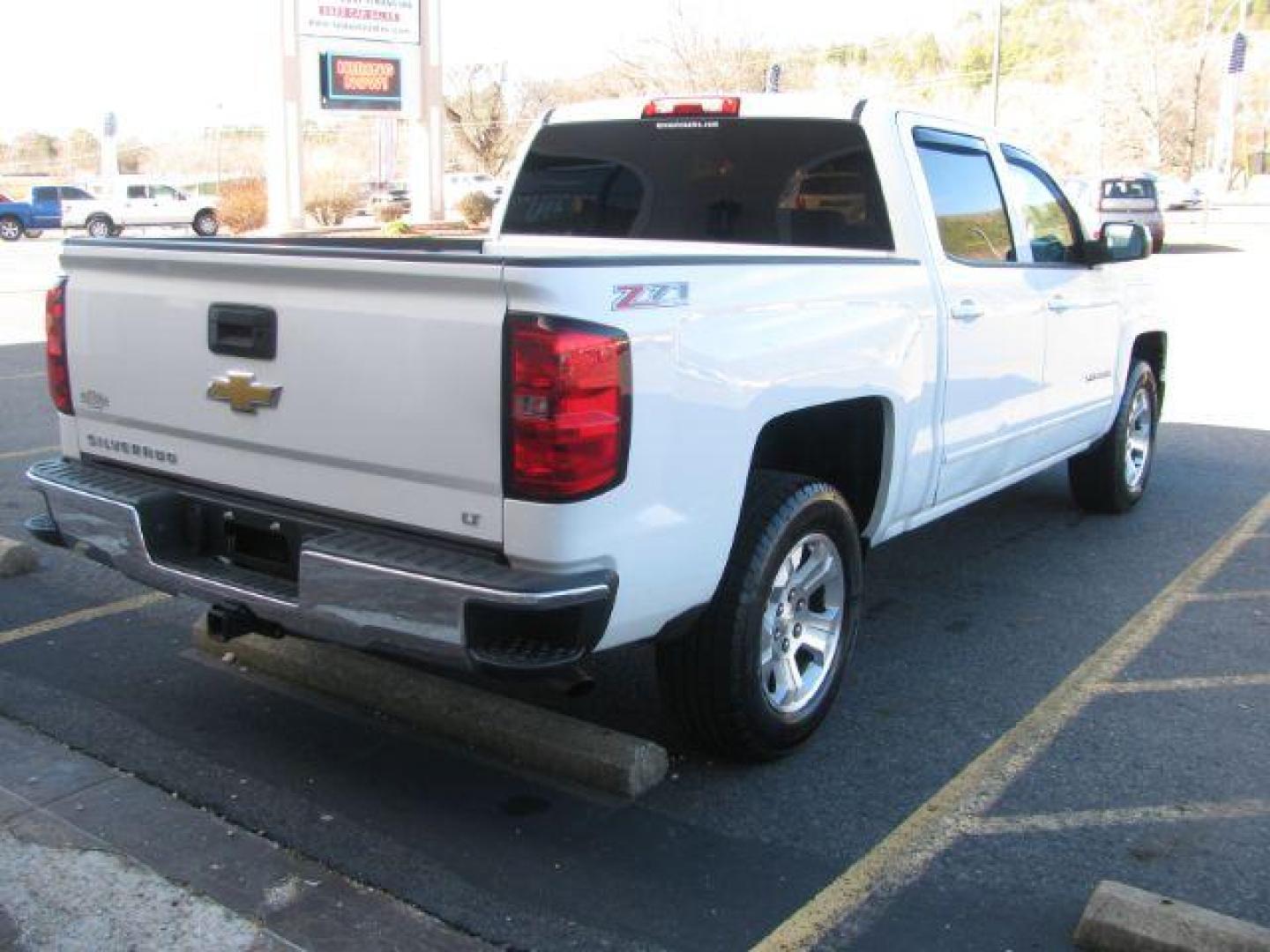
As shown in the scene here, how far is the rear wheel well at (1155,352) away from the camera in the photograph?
23.7ft

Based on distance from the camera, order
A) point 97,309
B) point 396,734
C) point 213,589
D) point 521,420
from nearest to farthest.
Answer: point 521,420
point 213,589
point 97,309
point 396,734

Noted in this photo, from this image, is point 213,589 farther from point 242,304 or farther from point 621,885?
point 621,885

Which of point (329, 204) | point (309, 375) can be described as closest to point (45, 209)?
point (329, 204)

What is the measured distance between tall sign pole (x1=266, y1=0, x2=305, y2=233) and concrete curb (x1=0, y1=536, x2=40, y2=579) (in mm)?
27129

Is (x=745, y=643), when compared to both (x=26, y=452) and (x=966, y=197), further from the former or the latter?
(x=26, y=452)

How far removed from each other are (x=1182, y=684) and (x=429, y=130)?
32276 mm

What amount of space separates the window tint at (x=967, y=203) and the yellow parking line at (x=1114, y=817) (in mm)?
2150

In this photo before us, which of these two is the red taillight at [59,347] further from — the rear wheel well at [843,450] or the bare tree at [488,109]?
the bare tree at [488,109]

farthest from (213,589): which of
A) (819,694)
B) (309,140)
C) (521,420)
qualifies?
(309,140)

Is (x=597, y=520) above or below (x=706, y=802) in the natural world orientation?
above

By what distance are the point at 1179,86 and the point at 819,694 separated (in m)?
81.6

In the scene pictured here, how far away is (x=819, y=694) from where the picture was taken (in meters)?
4.17

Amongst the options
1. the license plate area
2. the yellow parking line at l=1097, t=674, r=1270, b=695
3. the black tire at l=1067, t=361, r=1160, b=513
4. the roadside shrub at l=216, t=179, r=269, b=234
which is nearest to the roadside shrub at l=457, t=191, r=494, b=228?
the roadside shrub at l=216, t=179, r=269, b=234

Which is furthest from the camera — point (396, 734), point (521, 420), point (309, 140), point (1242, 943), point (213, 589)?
point (309, 140)
